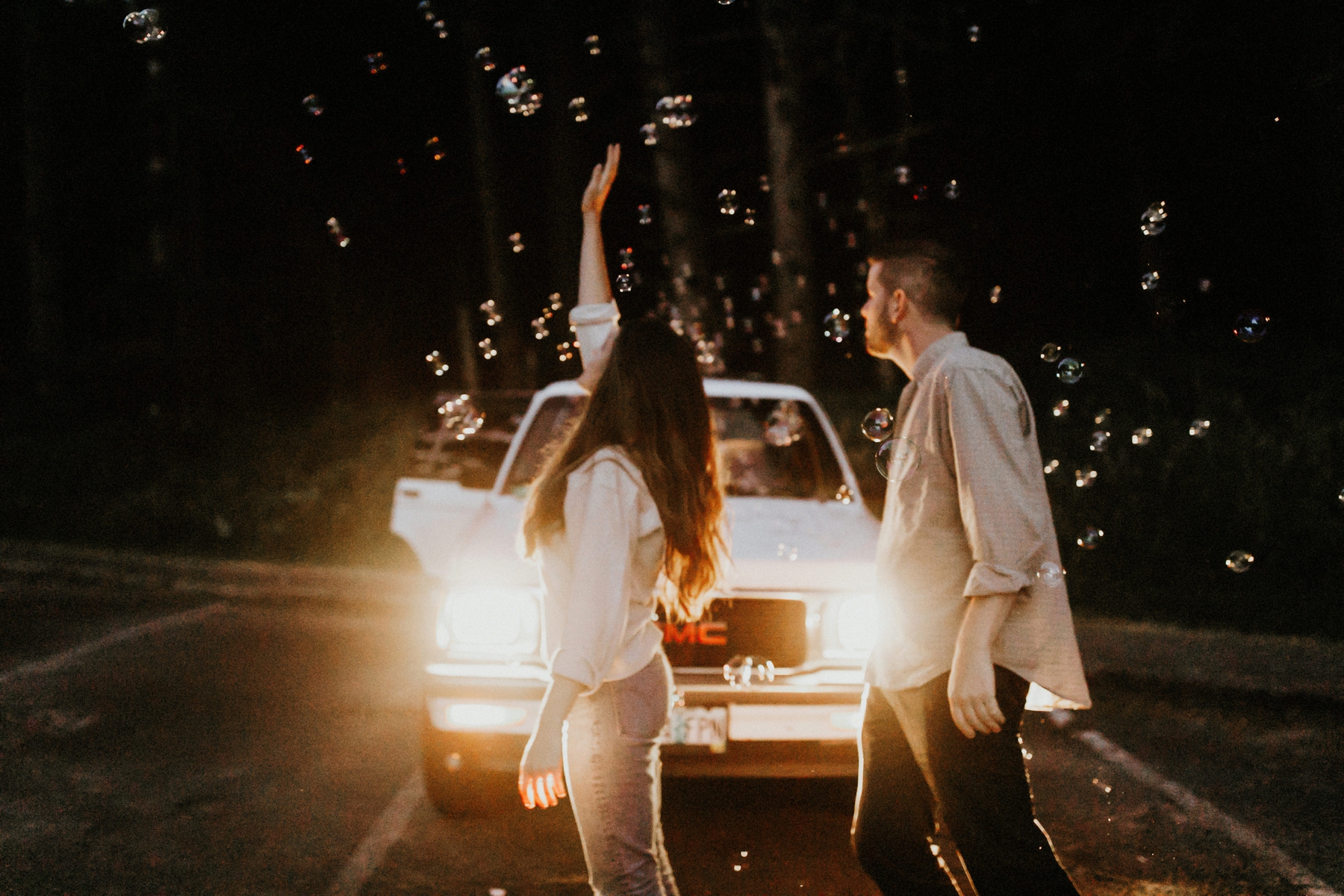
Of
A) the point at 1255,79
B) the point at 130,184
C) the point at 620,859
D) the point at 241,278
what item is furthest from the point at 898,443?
the point at 130,184

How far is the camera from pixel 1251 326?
5.03 meters

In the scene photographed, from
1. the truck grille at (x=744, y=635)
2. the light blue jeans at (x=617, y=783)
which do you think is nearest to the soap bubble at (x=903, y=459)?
the light blue jeans at (x=617, y=783)

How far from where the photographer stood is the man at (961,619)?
2281 mm

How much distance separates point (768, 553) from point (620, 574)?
1.86m

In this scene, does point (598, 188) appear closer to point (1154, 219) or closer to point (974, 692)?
point (974, 692)

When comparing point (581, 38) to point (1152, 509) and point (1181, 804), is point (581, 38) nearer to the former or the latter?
point (1152, 509)

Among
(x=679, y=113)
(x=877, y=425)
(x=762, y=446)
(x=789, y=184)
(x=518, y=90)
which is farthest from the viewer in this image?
(x=789, y=184)

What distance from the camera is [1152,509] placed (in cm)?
1088

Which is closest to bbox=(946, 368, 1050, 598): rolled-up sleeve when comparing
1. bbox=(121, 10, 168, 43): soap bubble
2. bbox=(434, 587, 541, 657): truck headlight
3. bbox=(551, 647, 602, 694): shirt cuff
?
bbox=(551, 647, 602, 694): shirt cuff

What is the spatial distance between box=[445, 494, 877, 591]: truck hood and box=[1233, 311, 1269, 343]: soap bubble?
1.95 metres

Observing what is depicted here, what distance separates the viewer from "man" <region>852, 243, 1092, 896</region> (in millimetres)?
2281

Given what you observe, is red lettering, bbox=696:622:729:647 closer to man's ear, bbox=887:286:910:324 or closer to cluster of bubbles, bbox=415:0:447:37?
man's ear, bbox=887:286:910:324

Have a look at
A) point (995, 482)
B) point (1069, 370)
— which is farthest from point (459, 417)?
point (995, 482)

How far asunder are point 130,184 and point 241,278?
4.12 metres
